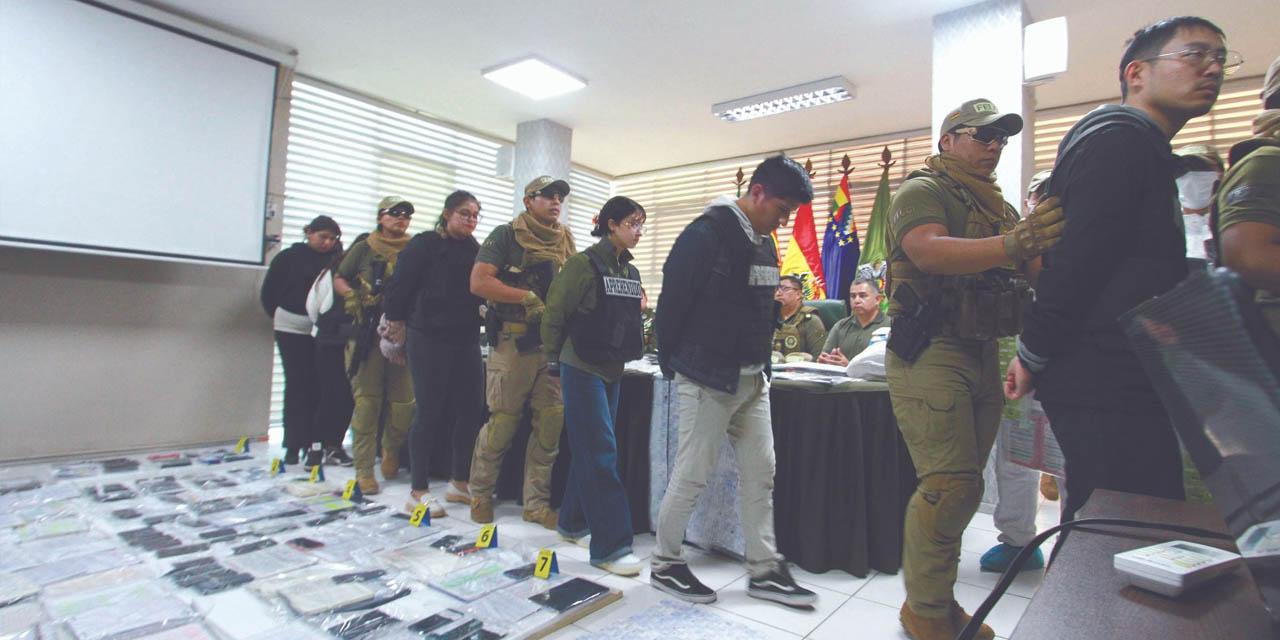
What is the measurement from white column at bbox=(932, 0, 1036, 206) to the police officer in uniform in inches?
96.8

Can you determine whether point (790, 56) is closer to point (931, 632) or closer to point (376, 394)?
point (376, 394)

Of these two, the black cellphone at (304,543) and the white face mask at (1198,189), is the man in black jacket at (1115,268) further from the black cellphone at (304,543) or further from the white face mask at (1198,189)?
the black cellphone at (304,543)

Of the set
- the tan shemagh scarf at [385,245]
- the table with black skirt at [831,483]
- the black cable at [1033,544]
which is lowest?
the table with black skirt at [831,483]

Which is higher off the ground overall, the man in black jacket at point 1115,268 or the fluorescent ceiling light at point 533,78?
the fluorescent ceiling light at point 533,78

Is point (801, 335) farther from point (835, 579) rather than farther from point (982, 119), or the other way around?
point (982, 119)

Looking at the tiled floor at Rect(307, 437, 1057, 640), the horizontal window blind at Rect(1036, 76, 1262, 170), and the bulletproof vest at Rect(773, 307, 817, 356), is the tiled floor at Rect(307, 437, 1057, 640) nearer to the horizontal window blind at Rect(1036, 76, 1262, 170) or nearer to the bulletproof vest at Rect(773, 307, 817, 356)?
the bulletproof vest at Rect(773, 307, 817, 356)

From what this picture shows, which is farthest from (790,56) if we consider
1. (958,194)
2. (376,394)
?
(376,394)

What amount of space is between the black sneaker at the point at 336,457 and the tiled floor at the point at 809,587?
1398 mm

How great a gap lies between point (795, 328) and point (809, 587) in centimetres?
240

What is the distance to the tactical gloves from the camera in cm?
125

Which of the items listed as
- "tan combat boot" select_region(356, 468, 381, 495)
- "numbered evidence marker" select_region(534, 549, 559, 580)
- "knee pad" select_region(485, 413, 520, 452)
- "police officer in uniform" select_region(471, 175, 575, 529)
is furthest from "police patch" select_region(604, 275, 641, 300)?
"tan combat boot" select_region(356, 468, 381, 495)

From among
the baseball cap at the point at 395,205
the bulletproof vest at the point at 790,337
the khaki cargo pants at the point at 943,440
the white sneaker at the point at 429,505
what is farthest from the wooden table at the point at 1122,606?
the bulletproof vest at the point at 790,337

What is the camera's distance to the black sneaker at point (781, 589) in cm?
200

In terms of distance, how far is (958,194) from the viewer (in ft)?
5.41
